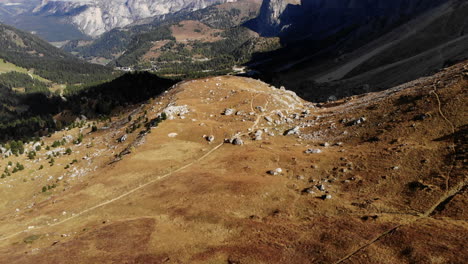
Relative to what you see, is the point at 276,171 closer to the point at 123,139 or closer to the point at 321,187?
the point at 321,187

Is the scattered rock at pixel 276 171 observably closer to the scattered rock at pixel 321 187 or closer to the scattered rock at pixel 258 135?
the scattered rock at pixel 321 187

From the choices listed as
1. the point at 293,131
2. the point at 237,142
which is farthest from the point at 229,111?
the point at 293,131

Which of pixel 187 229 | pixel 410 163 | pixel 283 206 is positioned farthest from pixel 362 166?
pixel 187 229

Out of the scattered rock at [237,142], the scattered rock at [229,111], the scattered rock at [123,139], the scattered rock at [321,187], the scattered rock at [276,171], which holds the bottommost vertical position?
the scattered rock at [321,187]

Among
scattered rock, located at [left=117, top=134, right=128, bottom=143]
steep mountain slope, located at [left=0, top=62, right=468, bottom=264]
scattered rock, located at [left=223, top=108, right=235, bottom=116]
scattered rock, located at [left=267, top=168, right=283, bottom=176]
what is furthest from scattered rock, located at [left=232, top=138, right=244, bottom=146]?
scattered rock, located at [left=117, top=134, right=128, bottom=143]

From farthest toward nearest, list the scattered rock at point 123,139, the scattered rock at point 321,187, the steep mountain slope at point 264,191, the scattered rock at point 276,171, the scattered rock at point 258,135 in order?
the scattered rock at point 123,139, the scattered rock at point 258,135, the scattered rock at point 276,171, the scattered rock at point 321,187, the steep mountain slope at point 264,191

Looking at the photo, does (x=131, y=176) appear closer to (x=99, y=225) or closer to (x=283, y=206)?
(x=99, y=225)

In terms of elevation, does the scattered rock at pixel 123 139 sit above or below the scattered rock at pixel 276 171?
above

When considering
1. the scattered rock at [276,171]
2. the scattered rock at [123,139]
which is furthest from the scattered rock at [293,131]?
the scattered rock at [123,139]

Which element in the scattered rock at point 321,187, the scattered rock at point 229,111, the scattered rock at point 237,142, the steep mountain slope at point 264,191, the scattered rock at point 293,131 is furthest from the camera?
the scattered rock at point 229,111

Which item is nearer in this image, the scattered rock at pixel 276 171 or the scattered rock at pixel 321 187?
the scattered rock at pixel 321 187
